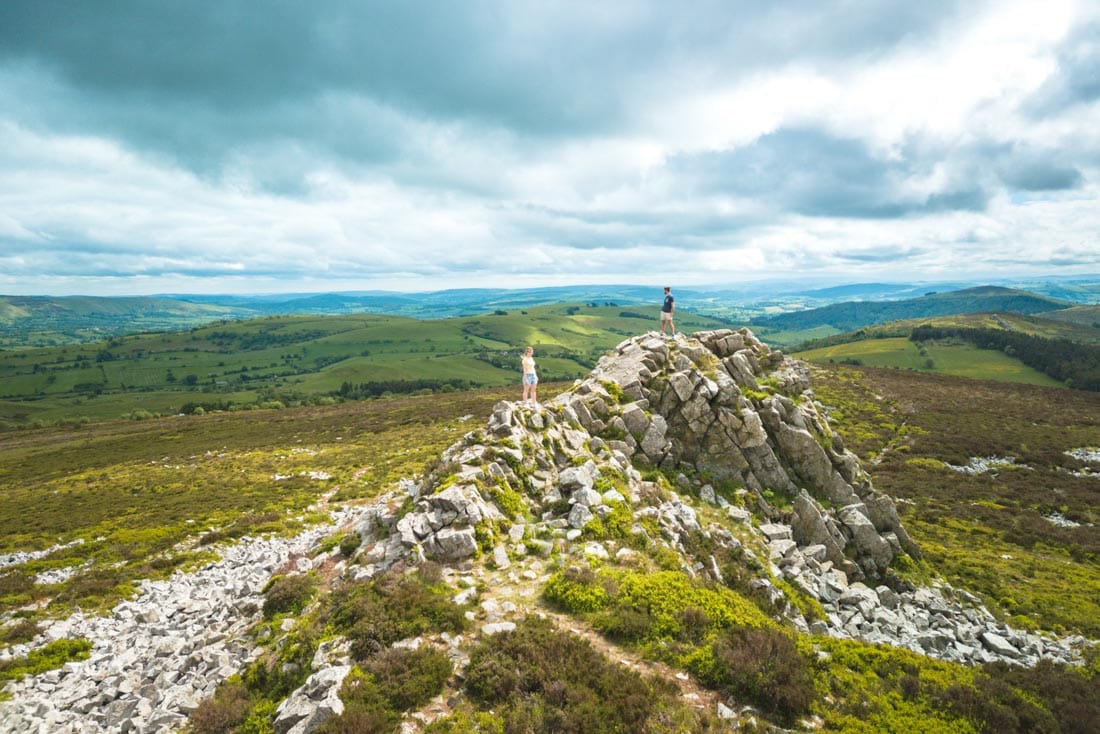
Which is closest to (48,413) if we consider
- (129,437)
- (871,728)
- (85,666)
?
(129,437)

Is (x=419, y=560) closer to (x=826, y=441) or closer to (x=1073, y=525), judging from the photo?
(x=826, y=441)

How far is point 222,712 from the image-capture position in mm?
12227

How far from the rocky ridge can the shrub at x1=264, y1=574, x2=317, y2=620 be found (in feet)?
3.97

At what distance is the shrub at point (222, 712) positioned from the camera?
12.0 metres

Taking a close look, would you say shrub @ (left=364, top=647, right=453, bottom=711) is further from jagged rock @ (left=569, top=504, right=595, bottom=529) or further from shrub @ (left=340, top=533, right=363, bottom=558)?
shrub @ (left=340, top=533, right=363, bottom=558)

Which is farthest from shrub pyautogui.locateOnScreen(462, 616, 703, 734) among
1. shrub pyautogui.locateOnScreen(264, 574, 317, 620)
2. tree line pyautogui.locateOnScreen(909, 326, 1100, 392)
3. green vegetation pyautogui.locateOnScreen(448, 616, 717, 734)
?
tree line pyautogui.locateOnScreen(909, 326, 1100, 392)

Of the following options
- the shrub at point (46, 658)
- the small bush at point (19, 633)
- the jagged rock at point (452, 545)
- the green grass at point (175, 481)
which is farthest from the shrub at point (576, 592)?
the green grass at point (175, 481)

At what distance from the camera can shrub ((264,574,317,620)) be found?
17.2 meters

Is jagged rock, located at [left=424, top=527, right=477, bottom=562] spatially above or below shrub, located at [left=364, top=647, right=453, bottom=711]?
above

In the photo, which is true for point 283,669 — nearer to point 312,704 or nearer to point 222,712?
point 222,712

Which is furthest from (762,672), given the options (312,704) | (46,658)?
(46,658)

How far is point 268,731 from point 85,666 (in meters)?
13.2

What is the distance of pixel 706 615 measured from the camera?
14.6 m

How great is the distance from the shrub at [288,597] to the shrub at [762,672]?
Answer: 1396 centimetres
